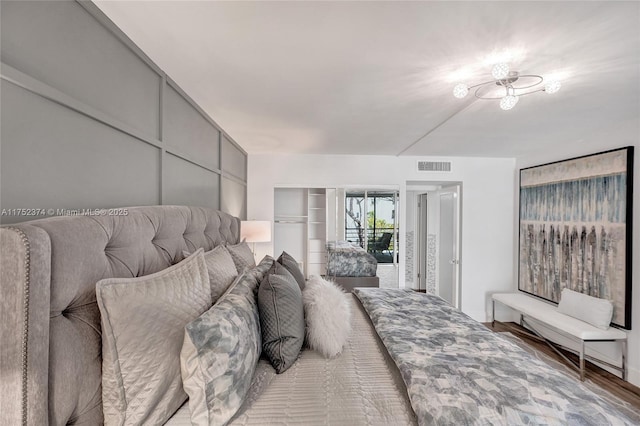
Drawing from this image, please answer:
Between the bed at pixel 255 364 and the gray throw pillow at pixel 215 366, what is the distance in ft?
0.24

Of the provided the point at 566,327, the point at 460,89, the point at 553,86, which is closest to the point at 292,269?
the point at 460,89

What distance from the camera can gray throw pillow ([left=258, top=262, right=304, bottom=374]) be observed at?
1213 mm

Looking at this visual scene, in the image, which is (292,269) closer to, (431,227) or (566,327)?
(566,327)

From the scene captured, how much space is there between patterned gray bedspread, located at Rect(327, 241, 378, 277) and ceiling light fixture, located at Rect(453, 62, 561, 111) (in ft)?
8.21

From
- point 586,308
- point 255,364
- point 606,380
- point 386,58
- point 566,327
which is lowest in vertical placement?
point 606,380

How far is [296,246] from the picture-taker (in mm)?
4273

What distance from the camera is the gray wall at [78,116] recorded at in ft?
2.71

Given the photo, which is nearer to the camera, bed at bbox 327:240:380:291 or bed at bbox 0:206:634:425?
bed at bbox 0:206:634:425

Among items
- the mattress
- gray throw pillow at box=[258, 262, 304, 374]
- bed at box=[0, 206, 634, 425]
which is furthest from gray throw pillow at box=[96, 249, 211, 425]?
gray throw pillow at box=[258, 262, 304, 374]

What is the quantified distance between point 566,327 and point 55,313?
12.6ft

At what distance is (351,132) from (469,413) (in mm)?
2572

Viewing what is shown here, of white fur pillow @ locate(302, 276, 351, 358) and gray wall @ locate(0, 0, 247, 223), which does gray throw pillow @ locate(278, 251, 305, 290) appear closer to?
white fur pillow @ locate(302, 276, 351, 358)

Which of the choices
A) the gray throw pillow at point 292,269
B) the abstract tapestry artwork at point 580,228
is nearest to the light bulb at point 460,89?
the gray throw pillow at point 292,269

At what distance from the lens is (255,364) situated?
1.09 meters
